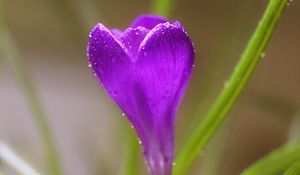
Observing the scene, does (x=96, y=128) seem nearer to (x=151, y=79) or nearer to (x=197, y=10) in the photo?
(x=197, y=10)

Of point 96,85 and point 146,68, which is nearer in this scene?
point 146,68

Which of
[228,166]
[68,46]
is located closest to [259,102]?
[228,166]

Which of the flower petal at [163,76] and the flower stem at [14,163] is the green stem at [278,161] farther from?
the flower stem at [14,163]

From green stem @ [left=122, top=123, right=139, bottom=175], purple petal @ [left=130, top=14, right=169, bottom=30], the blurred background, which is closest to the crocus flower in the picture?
purple petal @ [left=130, top=14, right=169, bottom=30]

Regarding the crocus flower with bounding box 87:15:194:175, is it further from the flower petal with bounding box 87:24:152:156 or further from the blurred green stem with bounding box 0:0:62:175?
the blurred green stem with bounding box 0:0:62:175

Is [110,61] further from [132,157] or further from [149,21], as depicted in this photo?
[132,157]

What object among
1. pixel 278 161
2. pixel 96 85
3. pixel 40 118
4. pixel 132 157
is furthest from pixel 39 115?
pixel 96 85

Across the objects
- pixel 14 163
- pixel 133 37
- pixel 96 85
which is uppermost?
pixel 133 37
